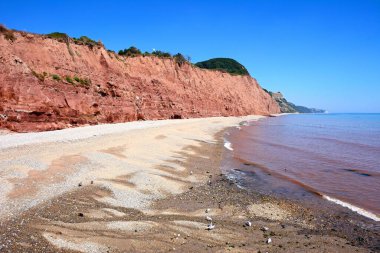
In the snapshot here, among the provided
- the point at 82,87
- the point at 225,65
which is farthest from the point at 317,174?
the point at 225,65

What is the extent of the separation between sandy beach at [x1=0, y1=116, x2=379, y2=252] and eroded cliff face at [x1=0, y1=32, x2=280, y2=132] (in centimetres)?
1052

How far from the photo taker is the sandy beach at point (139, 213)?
17.7 ft

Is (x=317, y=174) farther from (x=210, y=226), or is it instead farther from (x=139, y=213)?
(x=139, y=213)

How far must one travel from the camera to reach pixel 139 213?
687cm

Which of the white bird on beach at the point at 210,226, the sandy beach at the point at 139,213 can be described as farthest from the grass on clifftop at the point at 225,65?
the white bird on beach at the point at 210,226

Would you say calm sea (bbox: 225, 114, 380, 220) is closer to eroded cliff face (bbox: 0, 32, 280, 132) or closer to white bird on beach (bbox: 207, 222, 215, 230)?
white bird on beach (bbox: 207, 222, 215, 230)

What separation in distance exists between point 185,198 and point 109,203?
6.85ft

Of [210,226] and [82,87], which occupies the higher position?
[82,87]

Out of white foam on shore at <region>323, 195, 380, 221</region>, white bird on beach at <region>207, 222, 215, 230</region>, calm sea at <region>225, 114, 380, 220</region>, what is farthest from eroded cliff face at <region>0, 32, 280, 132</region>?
white foam on shore at <region>323, 195, 380, 221</region>

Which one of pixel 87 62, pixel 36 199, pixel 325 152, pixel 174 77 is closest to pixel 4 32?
pixel 87 62

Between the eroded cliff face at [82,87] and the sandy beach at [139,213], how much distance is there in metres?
10.5

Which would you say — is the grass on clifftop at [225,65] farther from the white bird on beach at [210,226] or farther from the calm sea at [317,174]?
the white bird on beach at [210,226]

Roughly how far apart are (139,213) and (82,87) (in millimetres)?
23705

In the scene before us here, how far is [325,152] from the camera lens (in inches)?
773
